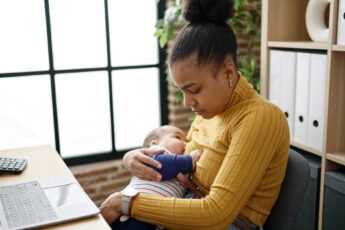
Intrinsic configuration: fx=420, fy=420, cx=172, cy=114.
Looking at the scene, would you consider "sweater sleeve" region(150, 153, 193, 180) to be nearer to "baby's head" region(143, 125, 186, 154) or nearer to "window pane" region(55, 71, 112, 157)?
"baby's head" region(143, 125, 186, 154)

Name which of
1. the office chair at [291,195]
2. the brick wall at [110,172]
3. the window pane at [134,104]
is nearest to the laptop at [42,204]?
the office chair at [291,195]

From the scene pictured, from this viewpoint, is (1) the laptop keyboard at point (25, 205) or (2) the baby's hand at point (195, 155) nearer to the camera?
(1) the laptop keyboard at point (25, 205)

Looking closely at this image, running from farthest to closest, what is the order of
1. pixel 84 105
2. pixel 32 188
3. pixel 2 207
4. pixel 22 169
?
pixel 84 105
pixel 22 169
pixel 32 188
pixel 2 207

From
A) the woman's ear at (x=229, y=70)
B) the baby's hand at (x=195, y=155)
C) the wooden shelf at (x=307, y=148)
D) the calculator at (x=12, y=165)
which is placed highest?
the woman's ear at (x=229, y=70)

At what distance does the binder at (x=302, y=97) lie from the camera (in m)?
2.02

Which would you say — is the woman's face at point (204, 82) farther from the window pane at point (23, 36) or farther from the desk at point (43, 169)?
the window pane at point (23, 36)

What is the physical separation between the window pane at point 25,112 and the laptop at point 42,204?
1.36m

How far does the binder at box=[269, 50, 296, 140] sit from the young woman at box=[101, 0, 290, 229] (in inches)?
33.0

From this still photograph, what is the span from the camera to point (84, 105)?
2.85m

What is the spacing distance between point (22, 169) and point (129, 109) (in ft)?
4.92

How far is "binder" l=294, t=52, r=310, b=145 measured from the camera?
2.02 metres

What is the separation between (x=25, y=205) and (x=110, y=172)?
5.38ft

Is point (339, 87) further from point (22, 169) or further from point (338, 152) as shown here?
point (22, 169)

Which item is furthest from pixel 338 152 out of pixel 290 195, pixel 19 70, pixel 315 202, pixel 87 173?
pixel 19 70
